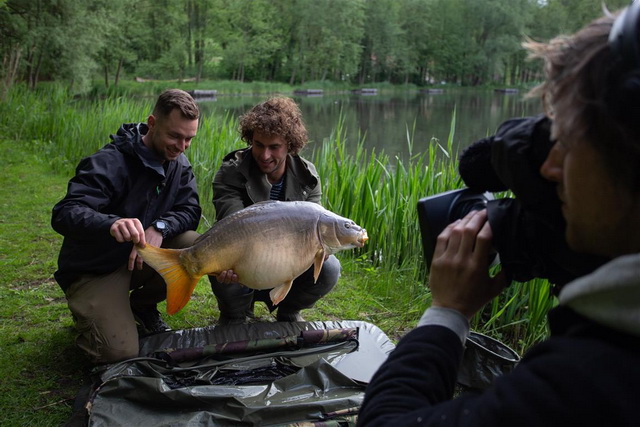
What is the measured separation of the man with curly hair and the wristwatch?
1.11 feet

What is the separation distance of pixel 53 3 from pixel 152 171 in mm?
15429

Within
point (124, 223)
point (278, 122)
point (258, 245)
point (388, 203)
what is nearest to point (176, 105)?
point (278, 122)

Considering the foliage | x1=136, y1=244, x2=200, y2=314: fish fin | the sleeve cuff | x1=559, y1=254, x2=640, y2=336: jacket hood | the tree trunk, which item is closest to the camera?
x1=559, y1=254, x2=640, y2=336: jacket hood

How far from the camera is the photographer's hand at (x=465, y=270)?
39.4 inches

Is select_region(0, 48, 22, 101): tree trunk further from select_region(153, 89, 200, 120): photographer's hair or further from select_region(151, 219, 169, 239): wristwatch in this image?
select_region(151, 219, 169, 239): wristwatch

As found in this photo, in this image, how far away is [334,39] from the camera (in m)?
47.8

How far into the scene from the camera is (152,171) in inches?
114

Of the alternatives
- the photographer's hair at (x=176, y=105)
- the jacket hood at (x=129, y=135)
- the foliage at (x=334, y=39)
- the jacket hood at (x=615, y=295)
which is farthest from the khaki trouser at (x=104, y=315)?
the foliage at (x=334, y=39)

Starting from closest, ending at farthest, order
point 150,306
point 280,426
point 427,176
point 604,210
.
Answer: point 604,210 < point 280,426 < point 150,306 < point 427,176

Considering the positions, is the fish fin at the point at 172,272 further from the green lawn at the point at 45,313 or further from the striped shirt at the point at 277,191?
the striped shirt at the point at 277,191

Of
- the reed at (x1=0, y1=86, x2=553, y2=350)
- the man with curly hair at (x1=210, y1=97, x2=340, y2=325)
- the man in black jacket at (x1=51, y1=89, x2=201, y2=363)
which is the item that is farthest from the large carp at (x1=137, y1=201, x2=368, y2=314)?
the reed at (x1=0, y1=86, x2=553, y2=350)

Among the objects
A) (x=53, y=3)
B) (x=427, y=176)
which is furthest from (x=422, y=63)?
(x=427, y=176)

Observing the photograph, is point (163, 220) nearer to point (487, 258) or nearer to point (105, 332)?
point (105, 332)

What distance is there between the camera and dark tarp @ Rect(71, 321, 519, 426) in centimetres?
217
